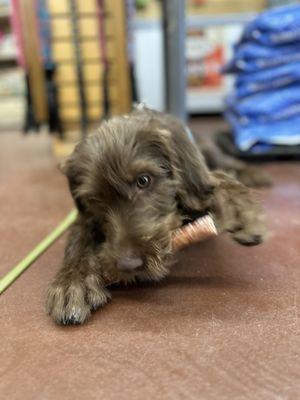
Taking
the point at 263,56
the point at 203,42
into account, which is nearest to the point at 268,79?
the point at 263,56

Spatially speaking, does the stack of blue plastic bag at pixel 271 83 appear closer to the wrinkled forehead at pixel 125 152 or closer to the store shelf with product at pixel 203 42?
the wrinkled forehead at pixel 125 152

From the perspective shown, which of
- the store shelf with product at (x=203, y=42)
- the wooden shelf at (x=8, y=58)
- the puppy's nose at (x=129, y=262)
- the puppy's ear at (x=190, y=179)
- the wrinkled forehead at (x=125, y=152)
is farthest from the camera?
the wooden shelf at (x=8, y=58)

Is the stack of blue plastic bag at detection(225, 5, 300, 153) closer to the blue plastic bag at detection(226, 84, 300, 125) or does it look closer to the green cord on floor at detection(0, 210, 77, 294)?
the blue plastic bag at detection(226, 84, 300, 125)

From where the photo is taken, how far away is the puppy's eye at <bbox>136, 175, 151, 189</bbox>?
1355mm

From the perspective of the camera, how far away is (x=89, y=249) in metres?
1.47

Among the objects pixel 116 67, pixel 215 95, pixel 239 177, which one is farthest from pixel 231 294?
pixel 215 95

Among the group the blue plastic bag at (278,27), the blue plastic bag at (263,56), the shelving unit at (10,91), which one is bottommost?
the shelving unit at (10,91)

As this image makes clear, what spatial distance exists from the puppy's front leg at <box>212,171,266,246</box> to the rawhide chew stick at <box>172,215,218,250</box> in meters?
0.06

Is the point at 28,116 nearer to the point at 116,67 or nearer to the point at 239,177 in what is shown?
the point at 116,67

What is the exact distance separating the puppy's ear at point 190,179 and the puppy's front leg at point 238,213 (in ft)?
0.15

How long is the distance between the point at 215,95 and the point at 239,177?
9.47 feet

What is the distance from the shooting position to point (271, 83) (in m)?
2.85

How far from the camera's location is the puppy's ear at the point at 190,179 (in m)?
1.43

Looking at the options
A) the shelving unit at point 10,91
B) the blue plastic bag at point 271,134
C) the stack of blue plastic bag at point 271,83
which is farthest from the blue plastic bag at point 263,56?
the shelving unit at point 10,91
